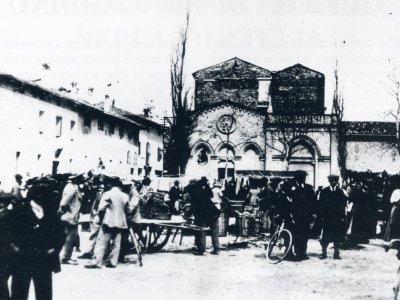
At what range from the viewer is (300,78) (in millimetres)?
55719

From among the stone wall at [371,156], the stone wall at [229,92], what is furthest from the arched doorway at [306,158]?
the stone wall at [229,92]

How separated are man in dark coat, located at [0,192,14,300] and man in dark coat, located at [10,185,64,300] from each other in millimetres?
52

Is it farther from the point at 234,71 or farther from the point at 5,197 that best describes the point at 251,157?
the point at 5,197

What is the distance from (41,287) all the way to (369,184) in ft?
45.7

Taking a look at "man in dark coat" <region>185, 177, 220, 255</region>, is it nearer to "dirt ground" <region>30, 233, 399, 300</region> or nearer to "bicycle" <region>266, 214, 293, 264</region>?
"dirt ground" <region>30, 233, 399, 300</region>

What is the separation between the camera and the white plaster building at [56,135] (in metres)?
30.2

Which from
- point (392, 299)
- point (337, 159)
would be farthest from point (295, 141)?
point (392, 299)

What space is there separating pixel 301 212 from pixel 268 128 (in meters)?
39.1

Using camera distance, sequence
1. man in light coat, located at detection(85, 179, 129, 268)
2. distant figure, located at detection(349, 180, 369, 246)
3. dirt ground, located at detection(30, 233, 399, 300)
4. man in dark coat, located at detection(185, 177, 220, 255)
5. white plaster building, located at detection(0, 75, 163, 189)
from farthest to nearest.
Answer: white plaster building, located at detection(0, 75, 163, 189) → distant figure, located at detection(349, 180, 369, 246) → man in dark coat, located at detection(185, 177, 220, 255) → man in light coat, located at detection(85, 179, 129, 268) → dirt ground, located at detection(30, 233, 399, 300)

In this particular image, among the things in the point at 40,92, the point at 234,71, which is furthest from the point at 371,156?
the point at 40,92

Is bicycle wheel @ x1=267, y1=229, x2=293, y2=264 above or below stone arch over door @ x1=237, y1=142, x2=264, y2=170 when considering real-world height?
below

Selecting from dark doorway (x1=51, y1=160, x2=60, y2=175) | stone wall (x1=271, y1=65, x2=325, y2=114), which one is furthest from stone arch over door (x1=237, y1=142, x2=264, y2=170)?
dark doorway (x1=51, y1=160, x2=60, y2=175)

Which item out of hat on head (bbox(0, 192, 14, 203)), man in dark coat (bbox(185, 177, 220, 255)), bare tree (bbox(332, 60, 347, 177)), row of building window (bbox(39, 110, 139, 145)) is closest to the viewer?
hat on head (bbox(0, 192, 14, 203))

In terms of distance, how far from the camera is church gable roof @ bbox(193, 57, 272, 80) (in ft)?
184
